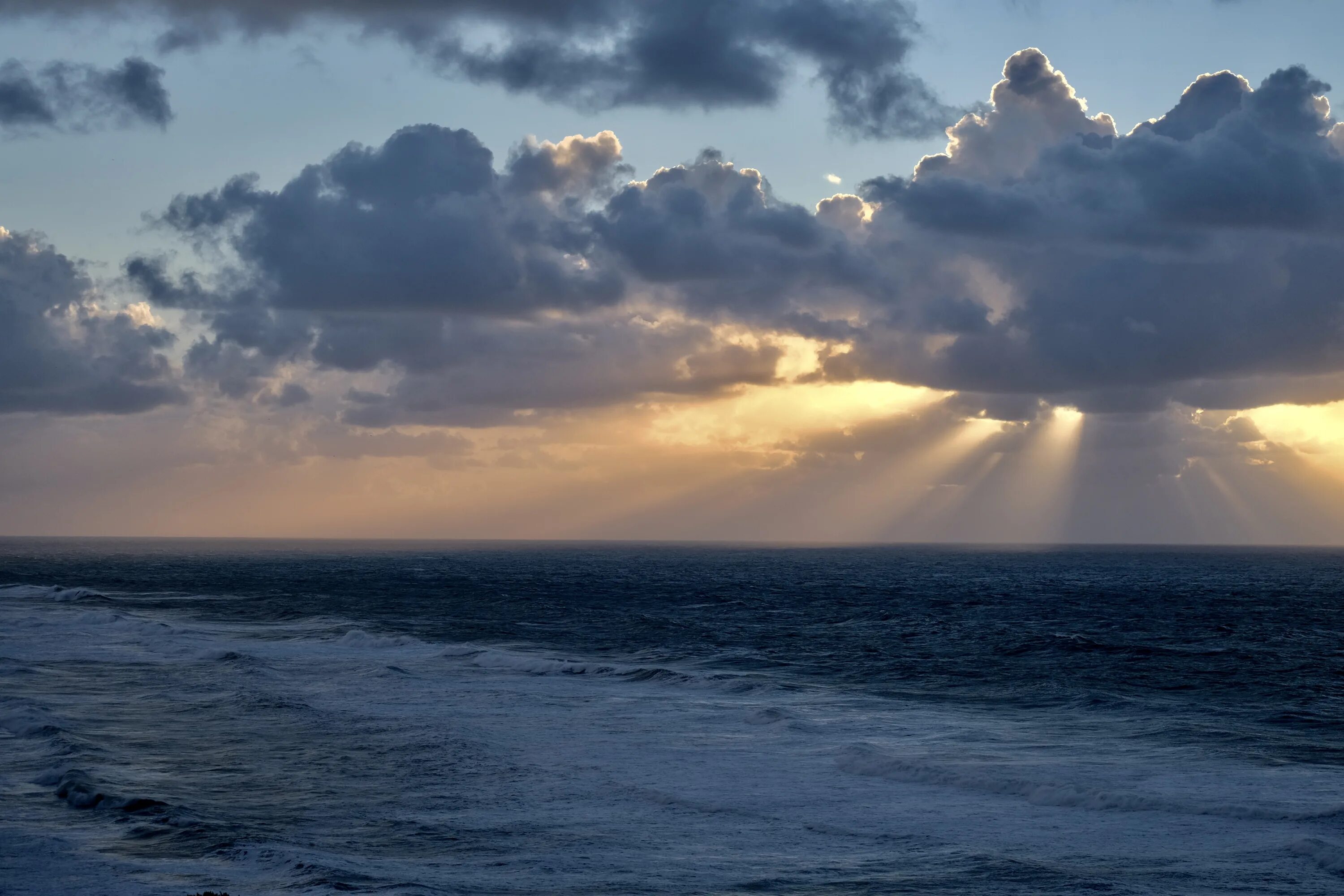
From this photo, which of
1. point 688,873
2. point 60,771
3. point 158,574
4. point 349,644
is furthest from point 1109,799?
point 158,574

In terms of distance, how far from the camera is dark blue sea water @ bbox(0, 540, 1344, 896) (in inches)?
733

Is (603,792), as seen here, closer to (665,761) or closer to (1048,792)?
(665,761)

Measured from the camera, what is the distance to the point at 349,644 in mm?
56875

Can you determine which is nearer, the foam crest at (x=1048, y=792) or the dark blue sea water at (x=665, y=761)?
the dark blue sea water at (x=665, y=761)

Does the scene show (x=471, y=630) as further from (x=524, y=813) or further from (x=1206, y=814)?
(x=1206, y=814)

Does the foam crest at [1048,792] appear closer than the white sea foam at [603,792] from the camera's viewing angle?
No

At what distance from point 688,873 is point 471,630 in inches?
2009

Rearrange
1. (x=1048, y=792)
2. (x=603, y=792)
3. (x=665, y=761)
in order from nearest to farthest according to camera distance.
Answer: (x=1048, y=792)
(x=603, y=792)
(x=665, y=761)

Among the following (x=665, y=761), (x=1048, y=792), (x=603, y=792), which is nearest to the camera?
(x=1048, y=792)

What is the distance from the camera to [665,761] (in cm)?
2794

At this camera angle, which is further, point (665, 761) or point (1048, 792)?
point (665, 761)

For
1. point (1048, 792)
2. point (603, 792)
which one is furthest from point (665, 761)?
point (1048, 792)

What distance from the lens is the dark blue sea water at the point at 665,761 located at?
18.6 metres

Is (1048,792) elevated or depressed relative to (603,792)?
elevated
